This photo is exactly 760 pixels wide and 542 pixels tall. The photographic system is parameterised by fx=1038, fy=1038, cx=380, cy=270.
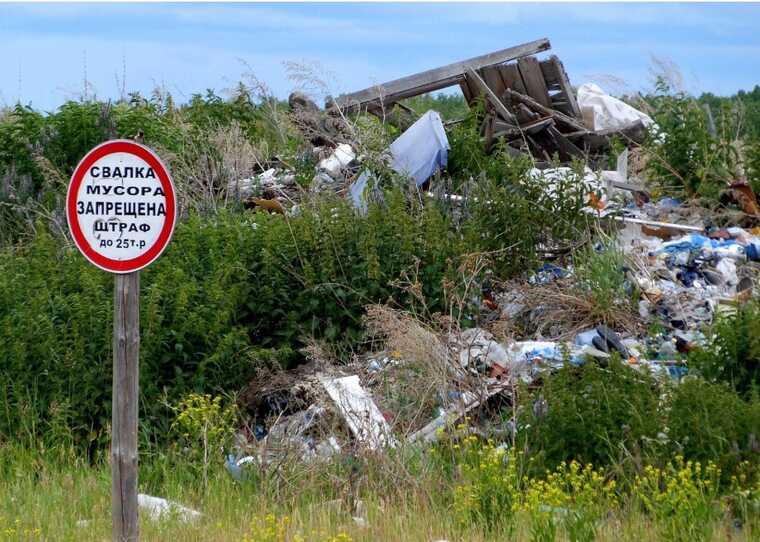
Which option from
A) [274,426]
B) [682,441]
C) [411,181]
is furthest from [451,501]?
[411,181]

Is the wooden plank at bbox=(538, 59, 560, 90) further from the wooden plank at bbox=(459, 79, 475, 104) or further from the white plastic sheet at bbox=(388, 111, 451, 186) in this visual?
the white plastic sheet at bbox=(388, 111, 451, 186)

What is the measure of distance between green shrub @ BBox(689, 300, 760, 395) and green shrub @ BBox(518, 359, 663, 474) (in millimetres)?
672

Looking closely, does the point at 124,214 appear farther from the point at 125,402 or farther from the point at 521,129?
the point at 521,129

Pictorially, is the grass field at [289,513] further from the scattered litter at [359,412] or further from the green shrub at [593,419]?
the green shrub at [593,419]

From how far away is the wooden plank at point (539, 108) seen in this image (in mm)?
13141

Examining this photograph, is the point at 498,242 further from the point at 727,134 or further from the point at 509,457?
the point at 727,134

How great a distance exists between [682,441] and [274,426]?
2676 mm

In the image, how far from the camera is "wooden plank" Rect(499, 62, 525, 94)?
13562 mm

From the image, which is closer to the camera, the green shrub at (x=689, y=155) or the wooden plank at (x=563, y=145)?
the green shrub at (x=689, y=155)

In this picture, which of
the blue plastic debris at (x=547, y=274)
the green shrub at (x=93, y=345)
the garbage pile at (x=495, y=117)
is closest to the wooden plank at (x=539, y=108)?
the garbage pile at (x=495, y=117)

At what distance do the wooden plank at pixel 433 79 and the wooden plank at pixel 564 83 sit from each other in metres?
0.59

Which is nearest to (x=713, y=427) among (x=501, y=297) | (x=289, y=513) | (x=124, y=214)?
(x=289, y=513)

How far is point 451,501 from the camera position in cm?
A: 559

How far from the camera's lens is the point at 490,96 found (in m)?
13.1
